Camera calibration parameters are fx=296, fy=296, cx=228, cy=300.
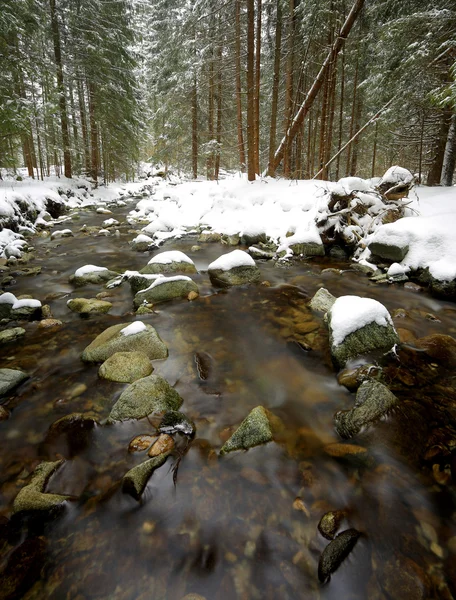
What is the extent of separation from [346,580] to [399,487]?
0.86 m

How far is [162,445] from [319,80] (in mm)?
11837

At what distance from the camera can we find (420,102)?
33.6ft

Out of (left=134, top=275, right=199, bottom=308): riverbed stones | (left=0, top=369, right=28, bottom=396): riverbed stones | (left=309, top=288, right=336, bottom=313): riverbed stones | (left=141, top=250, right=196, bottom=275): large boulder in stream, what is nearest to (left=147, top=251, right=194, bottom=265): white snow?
(left=141, top=250, right=196, bottom=275): large boulder in stream

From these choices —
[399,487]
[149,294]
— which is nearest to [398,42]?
[149,294]

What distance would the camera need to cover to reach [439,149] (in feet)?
40.0

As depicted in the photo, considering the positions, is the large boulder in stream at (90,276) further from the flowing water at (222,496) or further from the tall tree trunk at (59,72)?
the tall tree trunk at (59,72)

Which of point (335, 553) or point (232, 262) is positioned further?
point (232, 262)

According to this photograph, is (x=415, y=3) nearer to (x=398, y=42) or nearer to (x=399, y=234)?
(x=398, y=42)

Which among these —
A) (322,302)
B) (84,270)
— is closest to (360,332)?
(322,302)

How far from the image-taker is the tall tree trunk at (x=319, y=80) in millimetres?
7988

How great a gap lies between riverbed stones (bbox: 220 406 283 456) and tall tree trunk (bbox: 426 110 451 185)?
12960 millimetres

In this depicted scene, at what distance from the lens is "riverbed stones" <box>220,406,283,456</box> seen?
2785 millimetres

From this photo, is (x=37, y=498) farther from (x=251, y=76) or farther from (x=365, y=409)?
(x=251, y=76)

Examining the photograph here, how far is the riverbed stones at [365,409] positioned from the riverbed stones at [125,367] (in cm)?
230
